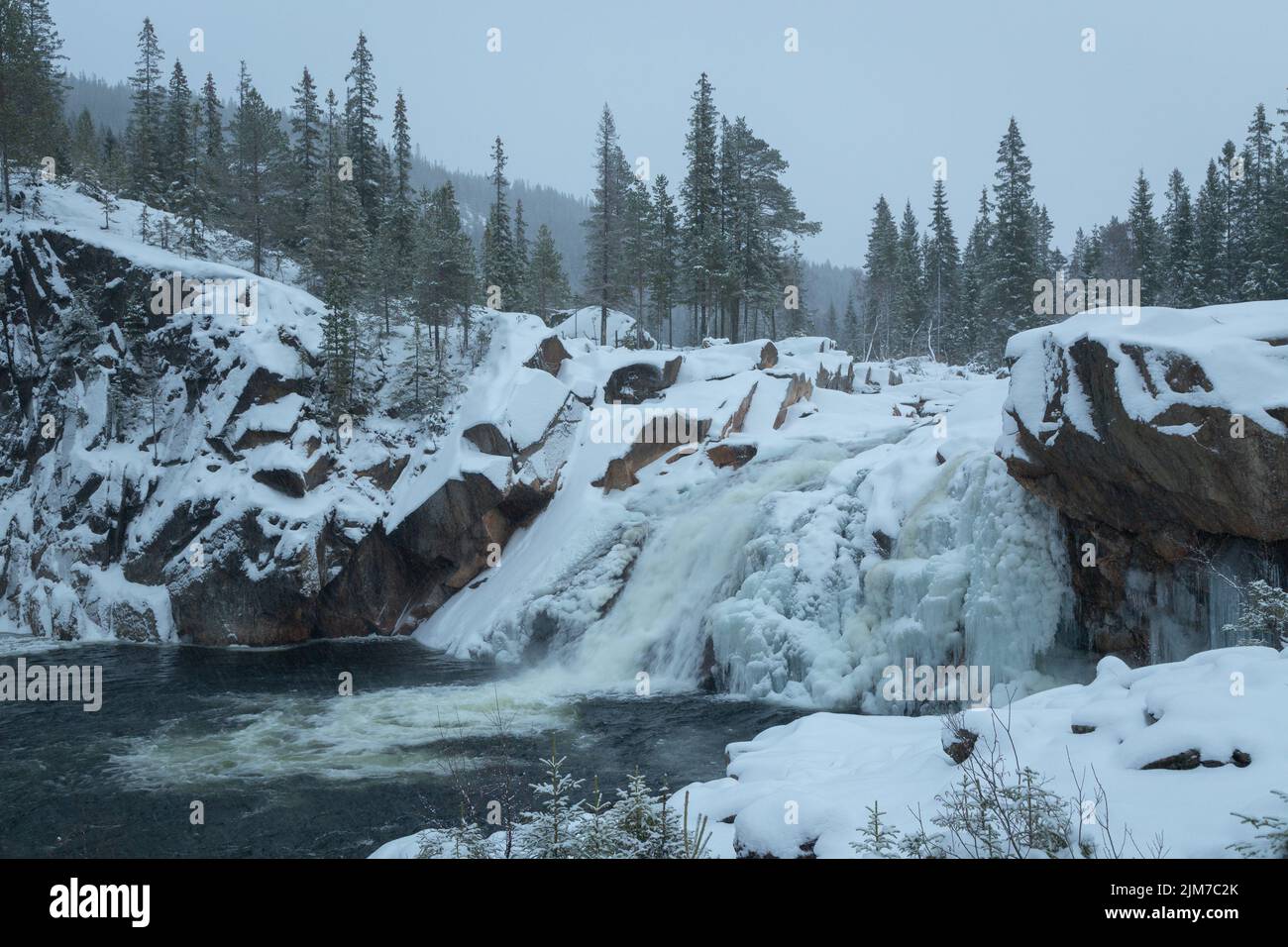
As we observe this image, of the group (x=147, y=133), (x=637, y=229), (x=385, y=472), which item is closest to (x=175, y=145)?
(x=147, y=133)

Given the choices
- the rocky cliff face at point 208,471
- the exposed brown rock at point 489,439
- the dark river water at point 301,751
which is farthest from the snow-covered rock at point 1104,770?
the rocky cliff face at point 208,471

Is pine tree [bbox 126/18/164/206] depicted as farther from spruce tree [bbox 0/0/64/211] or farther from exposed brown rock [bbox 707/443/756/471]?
exposed brown rock [bbox 707/443/756/471]

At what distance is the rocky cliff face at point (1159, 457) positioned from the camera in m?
9.53

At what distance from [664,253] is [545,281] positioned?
28.1 feet

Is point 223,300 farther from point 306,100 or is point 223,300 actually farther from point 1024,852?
point 1024,852

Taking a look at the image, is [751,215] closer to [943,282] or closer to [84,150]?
[943,282]

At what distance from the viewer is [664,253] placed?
44281 millimetres

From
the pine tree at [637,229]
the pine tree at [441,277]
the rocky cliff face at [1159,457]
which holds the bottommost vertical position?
the rocky cliff face at [1159,457]

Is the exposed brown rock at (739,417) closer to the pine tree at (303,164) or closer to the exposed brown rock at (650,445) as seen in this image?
the exposed brown rock at (650,445)

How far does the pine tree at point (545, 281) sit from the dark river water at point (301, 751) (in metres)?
32.7

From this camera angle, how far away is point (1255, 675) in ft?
19.2
